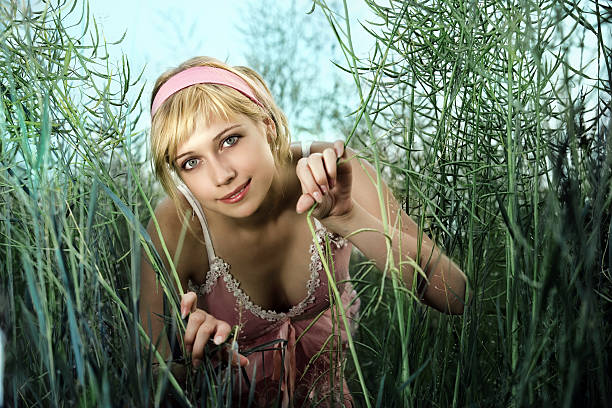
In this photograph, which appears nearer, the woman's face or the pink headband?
the woman's face

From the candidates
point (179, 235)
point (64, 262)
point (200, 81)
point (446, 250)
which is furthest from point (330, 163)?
point (179, 235)

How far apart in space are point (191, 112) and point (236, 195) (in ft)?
0.58

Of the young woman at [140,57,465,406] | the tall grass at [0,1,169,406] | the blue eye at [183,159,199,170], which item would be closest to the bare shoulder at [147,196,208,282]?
the young woman at [140,57,465,406]

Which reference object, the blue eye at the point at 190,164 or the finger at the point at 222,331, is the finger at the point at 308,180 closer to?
the finger at the point at 222,331

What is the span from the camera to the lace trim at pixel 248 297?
112cm

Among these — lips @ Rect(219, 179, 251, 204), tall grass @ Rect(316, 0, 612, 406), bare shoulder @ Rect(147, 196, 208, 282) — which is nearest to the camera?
tall grass @ Rect(316, 0, 612, 406)

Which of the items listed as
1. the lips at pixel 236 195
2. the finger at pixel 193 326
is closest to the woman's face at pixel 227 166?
the lips at pixel 236 195

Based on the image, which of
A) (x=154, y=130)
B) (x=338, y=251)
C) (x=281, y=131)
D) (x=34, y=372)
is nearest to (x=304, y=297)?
(x=338, y=251)

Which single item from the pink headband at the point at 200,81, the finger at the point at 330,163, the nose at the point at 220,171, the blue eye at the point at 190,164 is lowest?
the finger at the point at 330,163

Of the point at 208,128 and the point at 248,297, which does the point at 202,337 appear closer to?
the point at 208,128

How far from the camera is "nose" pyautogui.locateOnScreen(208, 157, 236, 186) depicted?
0.83 metres

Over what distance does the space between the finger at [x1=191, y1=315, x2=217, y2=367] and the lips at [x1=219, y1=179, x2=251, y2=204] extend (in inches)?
12.7

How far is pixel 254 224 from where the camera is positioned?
1.10 m

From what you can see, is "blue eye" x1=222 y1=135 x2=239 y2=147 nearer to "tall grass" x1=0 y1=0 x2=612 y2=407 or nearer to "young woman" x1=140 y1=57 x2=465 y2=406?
"young woman" x1=140 y1=57 x2=465 y2=406
